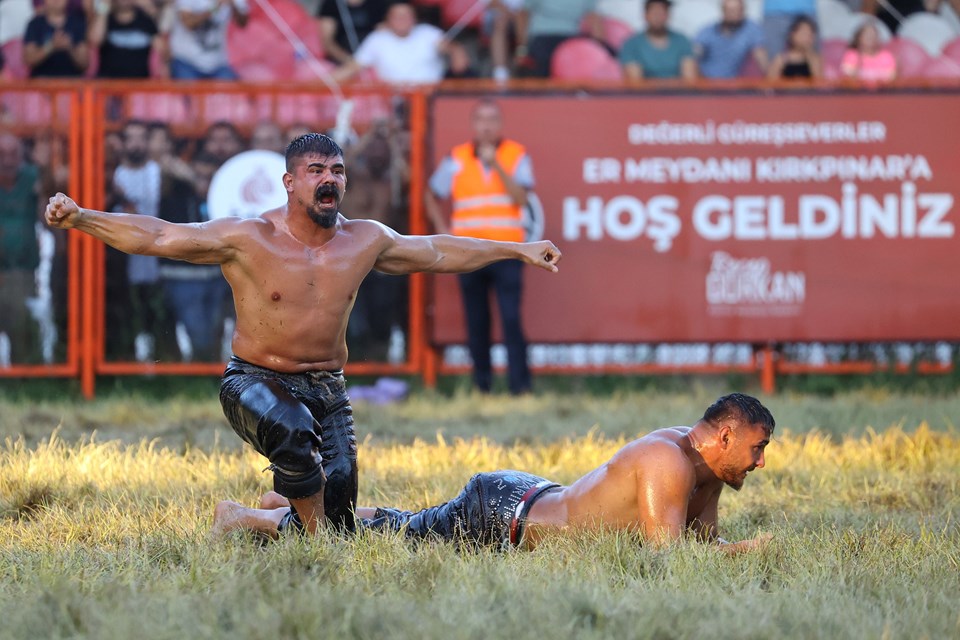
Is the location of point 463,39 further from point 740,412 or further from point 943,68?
point 740,412

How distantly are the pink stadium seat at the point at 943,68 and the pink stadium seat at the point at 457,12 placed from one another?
4314mm

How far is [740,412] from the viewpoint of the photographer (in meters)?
6.15

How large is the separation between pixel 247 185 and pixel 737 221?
3.90 metres

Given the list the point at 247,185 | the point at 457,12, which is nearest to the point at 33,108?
the point at 247,185

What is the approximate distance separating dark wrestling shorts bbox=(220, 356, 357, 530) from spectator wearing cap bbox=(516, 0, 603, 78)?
27.9 feet

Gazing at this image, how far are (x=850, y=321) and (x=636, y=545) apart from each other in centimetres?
728

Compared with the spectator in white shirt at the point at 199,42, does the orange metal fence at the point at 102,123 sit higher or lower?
lower

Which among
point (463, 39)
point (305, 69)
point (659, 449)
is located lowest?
point (659, 449)

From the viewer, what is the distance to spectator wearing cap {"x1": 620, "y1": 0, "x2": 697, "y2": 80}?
14.5 meters

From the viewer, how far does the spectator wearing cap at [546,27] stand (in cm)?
1488

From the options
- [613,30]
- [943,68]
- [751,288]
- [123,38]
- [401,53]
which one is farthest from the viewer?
[943,68]

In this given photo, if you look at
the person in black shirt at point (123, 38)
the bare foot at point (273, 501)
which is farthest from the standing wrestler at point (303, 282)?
the person in black shirt at point (123, 38)

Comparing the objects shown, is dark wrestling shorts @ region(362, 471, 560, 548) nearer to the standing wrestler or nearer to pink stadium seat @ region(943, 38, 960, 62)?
the standing wrestler

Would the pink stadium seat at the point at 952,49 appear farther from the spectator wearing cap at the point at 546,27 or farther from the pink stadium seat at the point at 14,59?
the pink stadium seat at the point at 14,59
